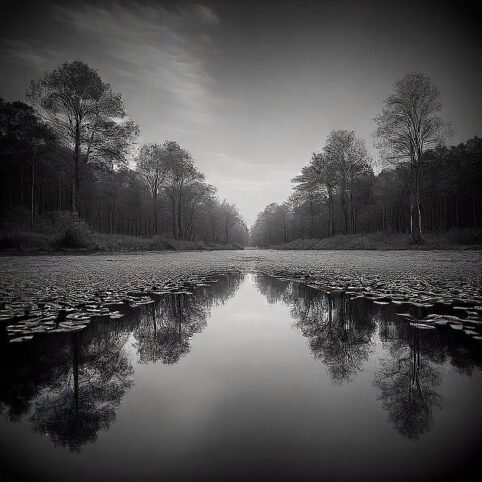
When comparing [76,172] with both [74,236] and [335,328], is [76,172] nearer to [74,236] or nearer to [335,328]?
[74,236]

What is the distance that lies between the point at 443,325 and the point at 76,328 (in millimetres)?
3514

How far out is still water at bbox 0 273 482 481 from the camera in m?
0.96

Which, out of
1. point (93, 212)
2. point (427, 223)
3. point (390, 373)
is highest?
point (93, 212)

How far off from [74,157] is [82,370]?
21534mm

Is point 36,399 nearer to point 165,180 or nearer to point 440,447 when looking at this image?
point 440,447

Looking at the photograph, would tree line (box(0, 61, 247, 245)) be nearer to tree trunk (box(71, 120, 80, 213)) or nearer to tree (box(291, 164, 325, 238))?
tree trunk (box(71, 120, 80, 213))

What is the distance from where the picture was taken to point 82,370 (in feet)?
5.84

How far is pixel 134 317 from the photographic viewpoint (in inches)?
124

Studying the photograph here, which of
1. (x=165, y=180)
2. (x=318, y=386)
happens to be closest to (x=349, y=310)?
(x=318, y=386)

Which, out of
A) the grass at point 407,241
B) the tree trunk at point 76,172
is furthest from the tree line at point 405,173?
the tree trunk at point 76,172

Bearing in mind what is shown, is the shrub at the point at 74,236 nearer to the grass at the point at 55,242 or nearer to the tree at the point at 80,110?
the grass at the point at 55,242

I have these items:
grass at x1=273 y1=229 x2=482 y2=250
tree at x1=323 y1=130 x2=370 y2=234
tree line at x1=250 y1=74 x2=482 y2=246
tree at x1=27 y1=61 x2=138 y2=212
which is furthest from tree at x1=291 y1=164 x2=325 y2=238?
tree at x1=27 y1=61 x2=138 y2=212

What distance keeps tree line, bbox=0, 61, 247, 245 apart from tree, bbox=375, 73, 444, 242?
2026 cm

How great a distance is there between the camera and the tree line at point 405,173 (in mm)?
21203
